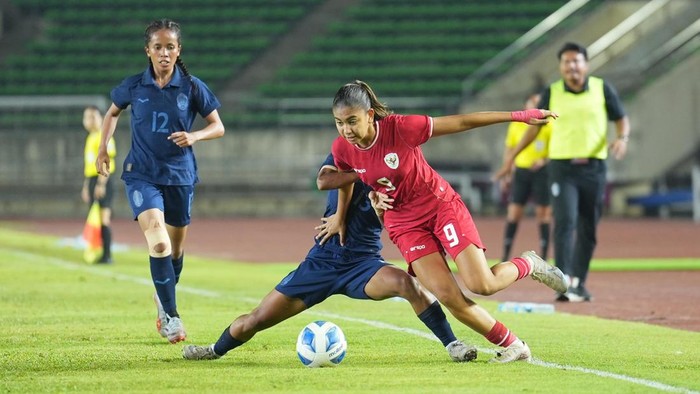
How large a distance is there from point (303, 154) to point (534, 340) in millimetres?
26106

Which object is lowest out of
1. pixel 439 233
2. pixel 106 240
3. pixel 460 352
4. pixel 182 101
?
pixel 106 240

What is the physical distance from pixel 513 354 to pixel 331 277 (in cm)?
121

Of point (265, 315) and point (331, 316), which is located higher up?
point (265, 315)

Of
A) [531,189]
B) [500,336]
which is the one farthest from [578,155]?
[500,336]

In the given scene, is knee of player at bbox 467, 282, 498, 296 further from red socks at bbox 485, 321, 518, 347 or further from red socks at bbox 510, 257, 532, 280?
red socks at bbox 510, 257, 532, 280

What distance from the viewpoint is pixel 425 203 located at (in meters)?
8.17

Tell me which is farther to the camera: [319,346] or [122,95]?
[122,95]

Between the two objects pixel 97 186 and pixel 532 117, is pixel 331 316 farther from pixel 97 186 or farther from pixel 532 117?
pixel 97 186

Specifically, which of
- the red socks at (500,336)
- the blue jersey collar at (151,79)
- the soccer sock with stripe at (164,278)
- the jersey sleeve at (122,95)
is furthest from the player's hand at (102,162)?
the red socks at (500,336)

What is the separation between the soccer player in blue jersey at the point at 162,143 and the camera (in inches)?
384

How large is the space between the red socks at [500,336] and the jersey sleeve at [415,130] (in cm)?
123

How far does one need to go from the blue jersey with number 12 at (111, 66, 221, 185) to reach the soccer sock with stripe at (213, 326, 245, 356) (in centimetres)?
193

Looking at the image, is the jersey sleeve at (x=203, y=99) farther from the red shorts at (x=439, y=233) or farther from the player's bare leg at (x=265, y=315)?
the red shorts at (x=439, y=233)

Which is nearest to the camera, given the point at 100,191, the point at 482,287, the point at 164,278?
the point at 482,287
